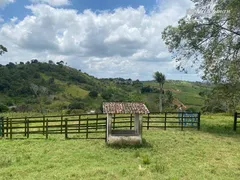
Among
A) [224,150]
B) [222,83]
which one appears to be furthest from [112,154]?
[222,83]

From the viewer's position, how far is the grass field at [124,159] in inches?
346

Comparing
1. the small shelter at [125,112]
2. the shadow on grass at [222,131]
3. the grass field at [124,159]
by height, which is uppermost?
the small shelter at [125,112]

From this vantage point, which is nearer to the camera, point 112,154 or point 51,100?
point 112,154

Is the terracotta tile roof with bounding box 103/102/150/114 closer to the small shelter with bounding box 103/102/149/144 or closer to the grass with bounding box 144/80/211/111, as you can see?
the small shelter with bounding box 103/102/149/144

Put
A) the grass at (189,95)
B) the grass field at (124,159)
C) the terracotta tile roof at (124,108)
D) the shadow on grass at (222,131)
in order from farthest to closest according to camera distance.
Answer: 1. the grass at (189,95)
2. the shadow on grass at (222,131)
3. the terracotta tile roof at (124,108)
4. the grass field at (124,159)

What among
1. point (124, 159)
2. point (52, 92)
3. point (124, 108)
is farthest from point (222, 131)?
point (52, 92)

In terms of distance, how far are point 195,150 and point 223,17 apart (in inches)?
440

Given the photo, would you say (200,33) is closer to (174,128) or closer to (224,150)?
(174,128)

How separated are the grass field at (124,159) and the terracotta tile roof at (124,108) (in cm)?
187

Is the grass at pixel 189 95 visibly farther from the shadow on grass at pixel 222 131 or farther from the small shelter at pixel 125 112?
the small shelter at pixel 125 112

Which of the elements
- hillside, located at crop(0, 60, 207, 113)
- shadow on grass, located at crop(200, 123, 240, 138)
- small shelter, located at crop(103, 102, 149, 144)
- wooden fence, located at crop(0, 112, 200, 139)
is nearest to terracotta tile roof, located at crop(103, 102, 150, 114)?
small shelter, located at crop(103, 102, 149, 144)

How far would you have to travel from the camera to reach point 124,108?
13656 mm

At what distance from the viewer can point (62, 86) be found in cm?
9406

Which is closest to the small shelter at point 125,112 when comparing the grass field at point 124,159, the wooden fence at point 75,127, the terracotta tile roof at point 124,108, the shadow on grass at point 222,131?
the terracotta tile roof at point 124,108
